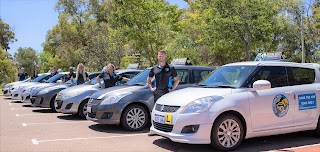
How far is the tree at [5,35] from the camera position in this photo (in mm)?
55025

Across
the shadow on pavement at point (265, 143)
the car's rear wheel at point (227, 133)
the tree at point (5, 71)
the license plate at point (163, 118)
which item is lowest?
the shadow on pavement at point (265, 143)

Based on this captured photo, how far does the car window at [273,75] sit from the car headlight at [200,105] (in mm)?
1067

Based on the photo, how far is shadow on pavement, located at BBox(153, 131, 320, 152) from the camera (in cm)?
634

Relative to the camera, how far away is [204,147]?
6418 mm

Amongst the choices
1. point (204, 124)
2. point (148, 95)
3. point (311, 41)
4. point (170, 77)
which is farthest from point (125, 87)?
point (311, 41)

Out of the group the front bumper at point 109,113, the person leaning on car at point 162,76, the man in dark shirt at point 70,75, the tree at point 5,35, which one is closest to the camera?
the person leaning on car at point 162,76

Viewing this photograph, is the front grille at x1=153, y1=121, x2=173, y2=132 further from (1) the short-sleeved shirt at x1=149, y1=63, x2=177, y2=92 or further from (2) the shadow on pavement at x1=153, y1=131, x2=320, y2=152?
(1) the short-sleeved shirt at x1=149, y1=63, x2=177, y2=92

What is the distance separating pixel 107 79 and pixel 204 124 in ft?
16.0

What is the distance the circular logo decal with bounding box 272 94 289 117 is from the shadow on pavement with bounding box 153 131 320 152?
1.99 feet

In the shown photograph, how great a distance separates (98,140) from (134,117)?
119 cm

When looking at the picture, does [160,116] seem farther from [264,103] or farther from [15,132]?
[15,132]

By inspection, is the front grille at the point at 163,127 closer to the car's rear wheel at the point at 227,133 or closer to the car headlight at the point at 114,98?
the car's rear wheel at the point at 227,133

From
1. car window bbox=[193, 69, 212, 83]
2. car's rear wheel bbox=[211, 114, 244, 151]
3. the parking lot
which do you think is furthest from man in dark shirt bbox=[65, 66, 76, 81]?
car's rear wheel bbox=[211, 114, 244, 151]

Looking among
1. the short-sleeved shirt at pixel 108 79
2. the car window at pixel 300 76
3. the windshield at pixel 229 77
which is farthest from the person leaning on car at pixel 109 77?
the car window at pixel 300 76
